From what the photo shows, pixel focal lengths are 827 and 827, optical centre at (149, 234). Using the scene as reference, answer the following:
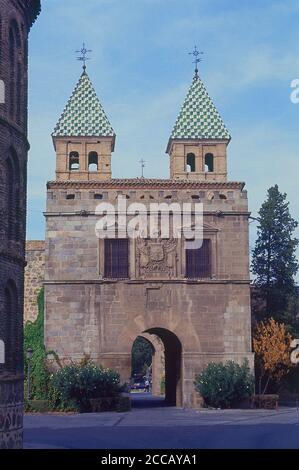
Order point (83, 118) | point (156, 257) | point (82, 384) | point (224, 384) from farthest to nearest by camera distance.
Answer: point (83, 118), point (156, 257), point (224, 384), point (82, 384)

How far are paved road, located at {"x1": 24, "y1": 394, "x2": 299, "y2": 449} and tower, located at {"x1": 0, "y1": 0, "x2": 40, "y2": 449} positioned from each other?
3019mm

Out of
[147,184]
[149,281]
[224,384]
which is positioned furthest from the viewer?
[147,184]

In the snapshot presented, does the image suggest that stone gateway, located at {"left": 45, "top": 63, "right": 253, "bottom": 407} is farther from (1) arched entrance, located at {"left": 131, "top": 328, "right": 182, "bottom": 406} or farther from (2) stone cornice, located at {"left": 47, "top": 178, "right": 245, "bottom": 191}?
(2) stone cornice, located at {"left": 47, "top": 178, "right": 245, "bottom": 191}

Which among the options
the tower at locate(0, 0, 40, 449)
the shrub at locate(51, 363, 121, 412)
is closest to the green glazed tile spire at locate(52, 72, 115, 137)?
the shrub at locate(51, 363, 121, 412)

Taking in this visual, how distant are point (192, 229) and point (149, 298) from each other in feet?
11.4

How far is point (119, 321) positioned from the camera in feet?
114

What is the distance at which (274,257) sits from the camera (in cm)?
4209

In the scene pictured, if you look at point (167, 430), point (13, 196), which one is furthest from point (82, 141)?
point (13, 196)

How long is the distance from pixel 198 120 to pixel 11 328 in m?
27.8

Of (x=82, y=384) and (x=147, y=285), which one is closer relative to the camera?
(x=82, y=384)

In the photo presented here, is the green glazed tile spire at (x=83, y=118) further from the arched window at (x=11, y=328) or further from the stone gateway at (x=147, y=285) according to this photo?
the arched window at (x=11, y=328)

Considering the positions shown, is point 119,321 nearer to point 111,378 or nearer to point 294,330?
point 111,378

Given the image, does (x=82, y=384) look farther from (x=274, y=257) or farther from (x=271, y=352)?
(x=274, y=257)

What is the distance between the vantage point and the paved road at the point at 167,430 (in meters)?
20.8
